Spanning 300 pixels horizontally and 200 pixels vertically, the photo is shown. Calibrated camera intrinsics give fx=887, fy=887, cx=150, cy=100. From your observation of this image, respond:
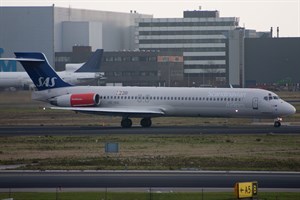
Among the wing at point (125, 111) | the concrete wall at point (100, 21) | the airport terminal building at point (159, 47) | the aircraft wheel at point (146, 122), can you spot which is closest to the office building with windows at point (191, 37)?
the airport terminal building at point (159, 47)

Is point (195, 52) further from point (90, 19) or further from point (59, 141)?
point (59, 141)

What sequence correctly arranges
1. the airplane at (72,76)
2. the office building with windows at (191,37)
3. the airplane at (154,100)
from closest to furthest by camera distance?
1. the airplane at (154,100)
2. the airplane at (72,76)
3. the office building with windows at (191,37)

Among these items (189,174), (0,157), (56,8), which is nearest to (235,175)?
(189,174)

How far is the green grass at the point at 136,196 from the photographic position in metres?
36.6

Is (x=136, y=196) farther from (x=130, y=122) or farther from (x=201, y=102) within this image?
(x=130, y=122)

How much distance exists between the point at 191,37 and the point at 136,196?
523ft

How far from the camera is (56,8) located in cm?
17962

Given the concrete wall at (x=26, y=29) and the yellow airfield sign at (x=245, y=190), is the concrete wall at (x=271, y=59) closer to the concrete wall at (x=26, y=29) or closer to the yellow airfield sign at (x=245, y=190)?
the concrete wall at (x=26, y=29)

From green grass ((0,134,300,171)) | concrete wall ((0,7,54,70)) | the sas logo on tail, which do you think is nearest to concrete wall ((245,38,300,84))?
concrete wall ((0,7,54,70))

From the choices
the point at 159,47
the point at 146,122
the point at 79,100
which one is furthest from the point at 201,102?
the point at 159,47

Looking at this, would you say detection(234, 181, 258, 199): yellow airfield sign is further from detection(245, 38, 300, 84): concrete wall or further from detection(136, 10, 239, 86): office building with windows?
detection(136, 10, 239, 86): office building with windows

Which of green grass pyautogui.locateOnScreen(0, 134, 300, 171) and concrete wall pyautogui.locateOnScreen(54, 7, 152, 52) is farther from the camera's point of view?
concrete wall pyautogui.locateOnScreen(54, 7, 152, 52)

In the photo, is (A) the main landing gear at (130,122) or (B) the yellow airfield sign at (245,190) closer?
(B) the yellow airfield sign at (245,190)

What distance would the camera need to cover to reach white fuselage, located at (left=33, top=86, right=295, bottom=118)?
229ft
